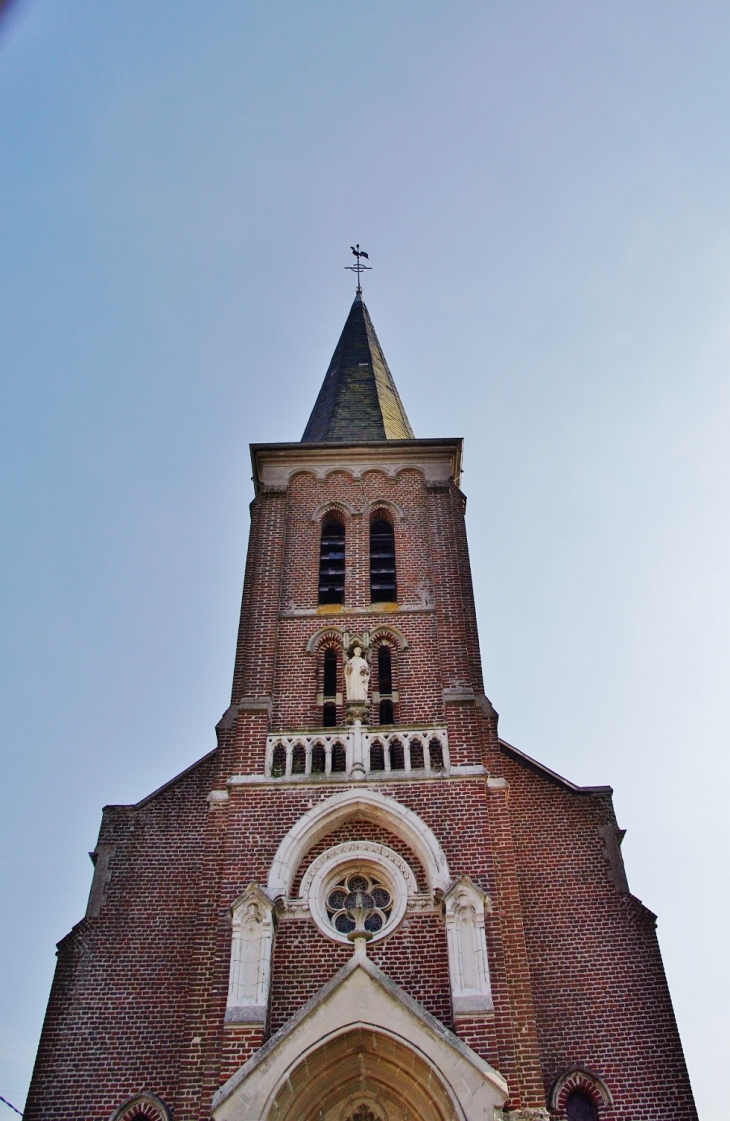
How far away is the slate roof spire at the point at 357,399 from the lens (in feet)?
72.4

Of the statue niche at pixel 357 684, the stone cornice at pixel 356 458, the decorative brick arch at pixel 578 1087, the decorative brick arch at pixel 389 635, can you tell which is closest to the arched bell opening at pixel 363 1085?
the decorative brick arch at pixel 578 1087

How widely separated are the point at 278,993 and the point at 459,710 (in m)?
4.98

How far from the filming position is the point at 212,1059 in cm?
1224

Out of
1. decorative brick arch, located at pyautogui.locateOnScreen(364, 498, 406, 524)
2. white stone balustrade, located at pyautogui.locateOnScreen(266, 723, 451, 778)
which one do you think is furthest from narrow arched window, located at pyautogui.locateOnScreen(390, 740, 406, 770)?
decorative brick arch, located at pyautogui.locateOnScreen(364, 498, 406, 524)

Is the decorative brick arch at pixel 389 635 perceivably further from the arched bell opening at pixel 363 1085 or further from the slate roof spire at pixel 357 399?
the arched bell opening at pixel 363 1085

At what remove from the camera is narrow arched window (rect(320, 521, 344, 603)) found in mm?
18453

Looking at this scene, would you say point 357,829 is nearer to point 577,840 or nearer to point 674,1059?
point 577,840

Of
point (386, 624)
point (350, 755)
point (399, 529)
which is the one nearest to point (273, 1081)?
point (350, 755)

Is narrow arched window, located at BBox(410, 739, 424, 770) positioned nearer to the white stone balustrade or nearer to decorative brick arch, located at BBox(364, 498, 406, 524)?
the white stone balustrade

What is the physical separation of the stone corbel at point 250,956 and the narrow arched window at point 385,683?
3.83 metres

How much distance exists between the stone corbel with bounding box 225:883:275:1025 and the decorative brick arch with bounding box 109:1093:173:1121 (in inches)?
75.4

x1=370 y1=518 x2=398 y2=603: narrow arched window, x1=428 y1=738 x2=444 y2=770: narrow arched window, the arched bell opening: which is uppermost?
x1=370 y1=518 x2=398 y2=603: narrow arched window

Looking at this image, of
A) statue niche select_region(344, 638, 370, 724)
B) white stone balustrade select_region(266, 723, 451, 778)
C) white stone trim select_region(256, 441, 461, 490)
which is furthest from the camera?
white stone trim select_region(256, 441, 461, 490)

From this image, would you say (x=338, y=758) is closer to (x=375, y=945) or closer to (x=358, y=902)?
(x=358, y=902)
